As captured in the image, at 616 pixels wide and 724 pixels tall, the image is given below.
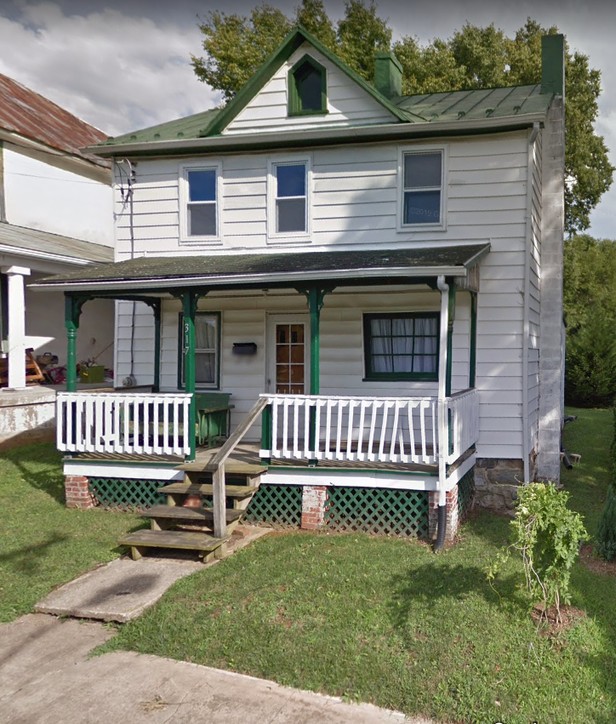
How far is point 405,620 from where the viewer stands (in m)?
5.60

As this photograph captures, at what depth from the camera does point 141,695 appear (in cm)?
468

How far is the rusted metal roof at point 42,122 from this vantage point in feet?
55.1

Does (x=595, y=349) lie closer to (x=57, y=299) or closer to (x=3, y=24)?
(x=57, y=299)

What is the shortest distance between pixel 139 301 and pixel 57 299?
7.08m

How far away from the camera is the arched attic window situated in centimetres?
1066

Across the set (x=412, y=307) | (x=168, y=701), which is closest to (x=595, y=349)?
(x=412, y=307)

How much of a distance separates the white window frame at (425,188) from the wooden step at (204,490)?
4.82 m

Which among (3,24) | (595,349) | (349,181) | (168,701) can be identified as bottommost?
(168,701)

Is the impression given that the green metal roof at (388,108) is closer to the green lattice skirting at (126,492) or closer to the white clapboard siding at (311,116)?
the white clapboard siding at (311,116)

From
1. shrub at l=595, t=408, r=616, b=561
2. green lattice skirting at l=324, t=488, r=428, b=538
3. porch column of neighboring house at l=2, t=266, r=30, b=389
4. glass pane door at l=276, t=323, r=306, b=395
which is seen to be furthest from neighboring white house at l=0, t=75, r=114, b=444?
shrub at l=595, t=408, r=616, b=561

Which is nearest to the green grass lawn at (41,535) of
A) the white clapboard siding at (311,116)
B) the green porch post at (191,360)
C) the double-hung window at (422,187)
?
the green porch post at (191,360)

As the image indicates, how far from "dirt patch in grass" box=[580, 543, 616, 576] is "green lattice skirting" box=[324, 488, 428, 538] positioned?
1862mm

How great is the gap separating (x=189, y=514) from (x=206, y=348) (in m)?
4.18

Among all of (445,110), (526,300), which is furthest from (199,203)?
(526,300)
